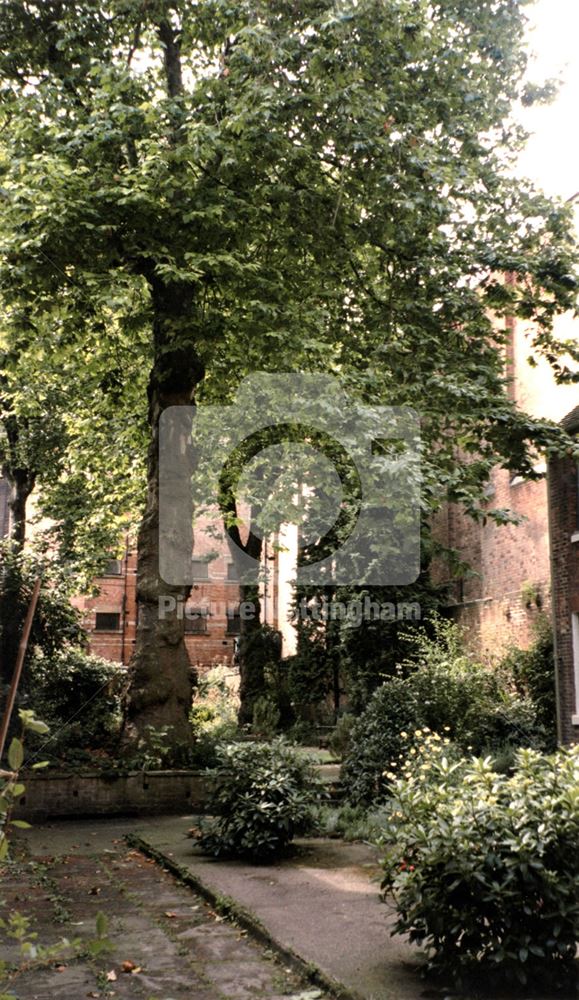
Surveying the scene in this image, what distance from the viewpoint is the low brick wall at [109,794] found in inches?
570

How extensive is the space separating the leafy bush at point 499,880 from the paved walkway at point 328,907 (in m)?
0.38

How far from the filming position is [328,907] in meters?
8.24

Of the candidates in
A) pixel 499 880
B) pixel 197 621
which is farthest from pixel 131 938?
pixel 197 621

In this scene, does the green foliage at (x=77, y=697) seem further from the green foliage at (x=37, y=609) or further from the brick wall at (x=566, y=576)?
the brick wall at (x=566, y=576)

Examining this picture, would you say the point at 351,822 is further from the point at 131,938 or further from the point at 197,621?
the point at 197,621

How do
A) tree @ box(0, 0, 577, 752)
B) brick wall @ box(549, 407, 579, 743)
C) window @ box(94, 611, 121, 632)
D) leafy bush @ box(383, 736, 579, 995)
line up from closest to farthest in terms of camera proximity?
1. leafy bush @ box(383, 736, 579, 995)
2. tree @ box(0, 0, 577, 752)
3. brick wall @ box(549, 407, 579, 743)
4. window @ box(94, 611, 121, 632)

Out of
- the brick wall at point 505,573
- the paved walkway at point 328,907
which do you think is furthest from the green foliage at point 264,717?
the paved walkway at point 328,907

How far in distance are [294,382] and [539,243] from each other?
16.1 feet

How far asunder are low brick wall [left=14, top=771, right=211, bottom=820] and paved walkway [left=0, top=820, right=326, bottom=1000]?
131 inches

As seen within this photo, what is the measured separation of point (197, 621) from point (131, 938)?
39552 mm

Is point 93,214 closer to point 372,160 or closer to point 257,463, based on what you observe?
point 372,160

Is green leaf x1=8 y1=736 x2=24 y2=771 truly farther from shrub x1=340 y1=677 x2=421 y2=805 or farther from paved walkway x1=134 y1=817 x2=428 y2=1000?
shrub x1=340 y1=677 x2=421 y2=805

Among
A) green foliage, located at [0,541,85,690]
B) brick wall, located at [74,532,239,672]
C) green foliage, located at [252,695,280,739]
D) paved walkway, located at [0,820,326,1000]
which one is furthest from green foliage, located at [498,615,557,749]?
brick wall, located at [74,532,239,672]

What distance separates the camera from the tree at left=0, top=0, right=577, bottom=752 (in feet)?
43.8
